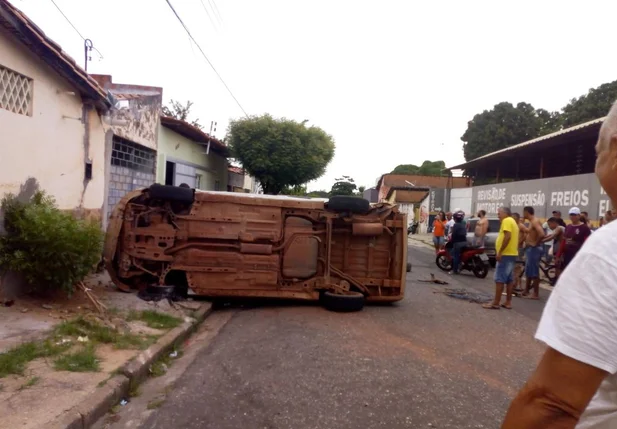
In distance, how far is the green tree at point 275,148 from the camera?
26.2 metres

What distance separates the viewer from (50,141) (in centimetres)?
804

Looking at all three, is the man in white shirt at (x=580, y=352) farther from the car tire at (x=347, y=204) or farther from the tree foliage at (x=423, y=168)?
the tree foliage at (x=423, y=168)

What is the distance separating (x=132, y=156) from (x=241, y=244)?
6310 millimetres

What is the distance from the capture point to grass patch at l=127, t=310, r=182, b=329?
266 inches

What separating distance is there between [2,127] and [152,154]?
846cm

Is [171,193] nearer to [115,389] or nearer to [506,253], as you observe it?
[115,389]

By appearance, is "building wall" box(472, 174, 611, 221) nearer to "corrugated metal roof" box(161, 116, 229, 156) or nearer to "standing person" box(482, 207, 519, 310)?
"standing person" box(482, 207, 519, 310)

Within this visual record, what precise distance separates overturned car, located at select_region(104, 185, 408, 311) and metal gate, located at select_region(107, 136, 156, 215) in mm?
3686

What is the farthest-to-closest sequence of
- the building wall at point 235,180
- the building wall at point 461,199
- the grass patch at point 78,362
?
the building wall at point 235,180, the building wall at point 461,199, the grass patch at point 78,362

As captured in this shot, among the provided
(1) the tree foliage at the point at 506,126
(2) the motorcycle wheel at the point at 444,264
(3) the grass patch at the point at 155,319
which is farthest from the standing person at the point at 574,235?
(1) the tree foliage at the point at 506,126

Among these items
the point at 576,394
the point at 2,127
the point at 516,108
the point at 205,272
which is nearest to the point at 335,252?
the point at 205,272

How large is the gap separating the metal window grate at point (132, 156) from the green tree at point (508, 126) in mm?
39277

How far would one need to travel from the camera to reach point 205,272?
329 inches

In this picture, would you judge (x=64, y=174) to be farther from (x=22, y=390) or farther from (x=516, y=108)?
(x=516, y=108)
